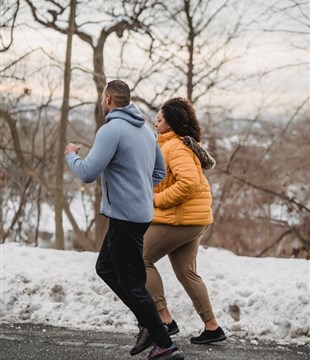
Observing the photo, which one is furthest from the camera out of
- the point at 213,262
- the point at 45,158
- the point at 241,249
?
the point at 241,249

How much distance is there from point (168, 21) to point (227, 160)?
4.26m

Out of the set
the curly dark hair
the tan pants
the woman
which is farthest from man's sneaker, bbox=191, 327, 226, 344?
the curly dark hair

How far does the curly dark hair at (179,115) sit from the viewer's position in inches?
198

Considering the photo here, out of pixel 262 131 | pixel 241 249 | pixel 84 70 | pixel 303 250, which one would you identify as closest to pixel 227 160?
pixel 303 250

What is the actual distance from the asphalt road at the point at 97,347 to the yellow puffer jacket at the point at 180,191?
1004 millimetres

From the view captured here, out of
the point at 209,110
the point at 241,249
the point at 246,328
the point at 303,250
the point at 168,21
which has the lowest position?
the point at 241,249

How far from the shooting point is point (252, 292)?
6191 millimetres

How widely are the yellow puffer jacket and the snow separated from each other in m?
1.31

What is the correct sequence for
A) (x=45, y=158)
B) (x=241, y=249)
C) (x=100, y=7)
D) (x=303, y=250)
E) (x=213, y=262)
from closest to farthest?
(x=213, y=262)
(x=100, y=7)
(x=303, y=250)
(x=45, y=158)
(x=241, y=249)

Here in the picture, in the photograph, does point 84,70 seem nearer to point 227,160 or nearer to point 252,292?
point 227,160

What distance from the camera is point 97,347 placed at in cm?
509

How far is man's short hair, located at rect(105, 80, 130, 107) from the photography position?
13.8 ft

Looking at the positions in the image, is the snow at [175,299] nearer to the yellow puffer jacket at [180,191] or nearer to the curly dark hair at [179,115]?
the yellow puffer jacket at [180,191]

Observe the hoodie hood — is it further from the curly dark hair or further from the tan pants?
the tan pants
